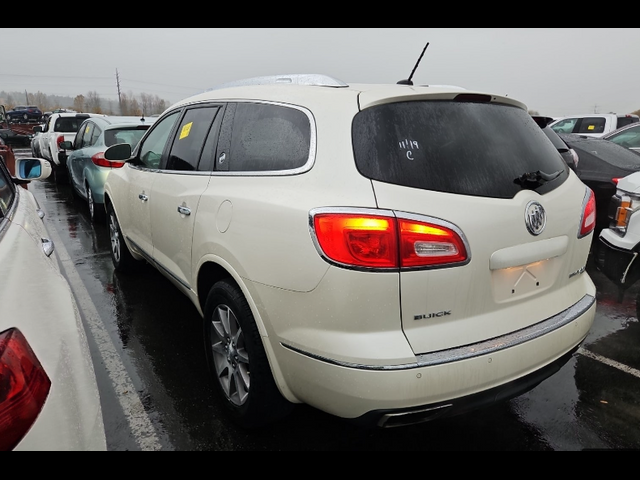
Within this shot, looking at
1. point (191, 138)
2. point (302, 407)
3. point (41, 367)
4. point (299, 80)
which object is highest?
point (299, 80)

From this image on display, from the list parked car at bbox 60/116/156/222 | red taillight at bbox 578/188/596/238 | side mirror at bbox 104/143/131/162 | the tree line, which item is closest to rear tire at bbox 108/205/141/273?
side mirror at bbox 104/143/131/162

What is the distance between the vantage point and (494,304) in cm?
198

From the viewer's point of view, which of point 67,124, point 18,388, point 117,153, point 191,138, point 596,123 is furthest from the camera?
point 67,124

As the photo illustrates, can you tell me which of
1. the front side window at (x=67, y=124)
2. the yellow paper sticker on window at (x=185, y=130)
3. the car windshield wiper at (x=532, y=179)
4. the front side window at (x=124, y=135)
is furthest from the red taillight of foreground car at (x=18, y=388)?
the front side window at (x=67, y=124)

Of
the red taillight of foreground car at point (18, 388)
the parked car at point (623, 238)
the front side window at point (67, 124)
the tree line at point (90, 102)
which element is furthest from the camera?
the tree line at point (90, 102)

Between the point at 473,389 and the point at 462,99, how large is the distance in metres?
1.33

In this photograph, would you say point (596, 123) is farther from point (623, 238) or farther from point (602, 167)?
point (623, 238)

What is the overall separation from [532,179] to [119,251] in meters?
4.10

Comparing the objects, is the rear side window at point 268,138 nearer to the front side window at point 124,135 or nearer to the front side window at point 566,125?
the front side window at point 124,135

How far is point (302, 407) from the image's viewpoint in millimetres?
2730

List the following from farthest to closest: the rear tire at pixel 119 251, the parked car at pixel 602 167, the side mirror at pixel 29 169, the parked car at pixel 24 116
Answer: the parked car at pixel 24 116, the parked car at pixel 602 167, the rear tire at pixel 119 251, the side mirror at pixel 29 169

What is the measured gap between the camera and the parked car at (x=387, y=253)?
1781 millimetres

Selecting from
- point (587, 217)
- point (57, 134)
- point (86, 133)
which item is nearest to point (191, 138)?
point (587, 217)

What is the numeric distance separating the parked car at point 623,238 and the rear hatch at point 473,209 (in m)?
1.40
